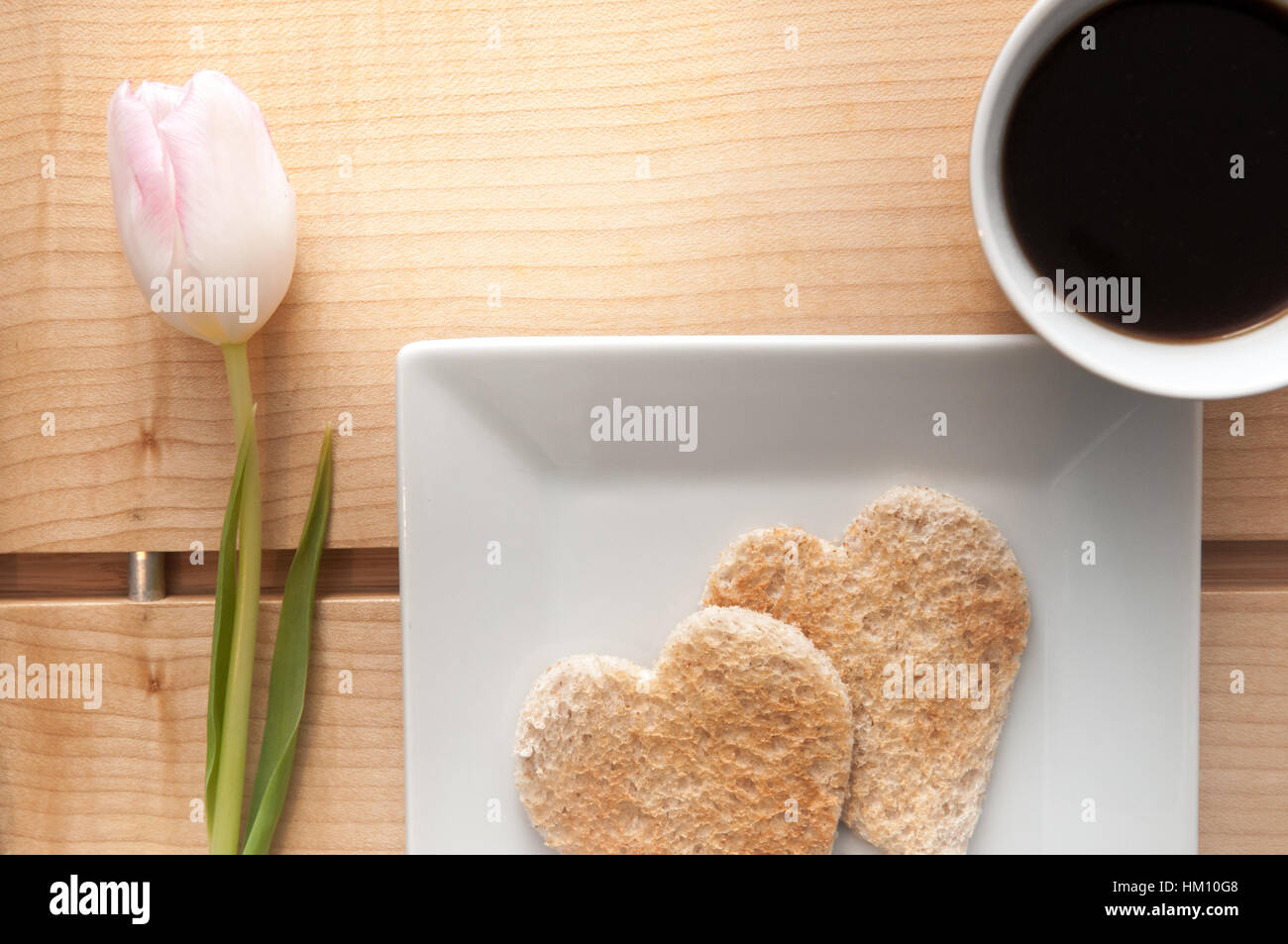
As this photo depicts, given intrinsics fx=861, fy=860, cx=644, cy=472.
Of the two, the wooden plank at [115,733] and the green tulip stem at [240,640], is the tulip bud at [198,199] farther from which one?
the wooden plank at [115,733]

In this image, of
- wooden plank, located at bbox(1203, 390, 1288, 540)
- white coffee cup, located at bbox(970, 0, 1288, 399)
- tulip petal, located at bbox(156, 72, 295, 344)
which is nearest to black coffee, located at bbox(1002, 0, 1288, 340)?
white coffee cup, located at bbox(970, 0, 1288, 399)

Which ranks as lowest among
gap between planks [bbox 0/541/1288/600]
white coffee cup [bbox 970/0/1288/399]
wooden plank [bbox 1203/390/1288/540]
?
gap between planks [bbox 0/541/1288/600]

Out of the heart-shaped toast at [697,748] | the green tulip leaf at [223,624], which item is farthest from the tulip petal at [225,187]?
the heart-shaped toast at [697,748]

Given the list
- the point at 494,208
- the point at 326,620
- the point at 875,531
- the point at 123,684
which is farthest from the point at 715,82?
the point at 123,684

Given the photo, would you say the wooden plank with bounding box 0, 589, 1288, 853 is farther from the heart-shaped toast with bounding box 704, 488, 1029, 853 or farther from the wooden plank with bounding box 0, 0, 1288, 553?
the heart-shaped toast with bounding box 704, 488, 1029, 853

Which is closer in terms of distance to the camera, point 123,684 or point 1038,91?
point 1038,91
